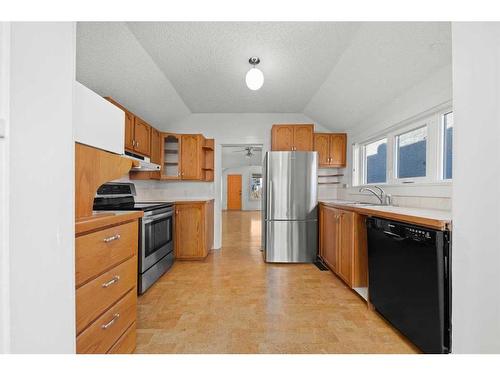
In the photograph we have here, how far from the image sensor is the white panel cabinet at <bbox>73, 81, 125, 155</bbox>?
0.97 m

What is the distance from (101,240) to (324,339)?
1.53 meters

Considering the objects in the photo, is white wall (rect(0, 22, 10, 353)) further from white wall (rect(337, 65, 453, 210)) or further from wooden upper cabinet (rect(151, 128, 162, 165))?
wooden upper cabinet (rect(151, 128, 162, 165))

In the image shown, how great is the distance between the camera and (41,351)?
0.64m

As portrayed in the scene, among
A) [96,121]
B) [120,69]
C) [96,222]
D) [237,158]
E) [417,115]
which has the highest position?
[237,158]

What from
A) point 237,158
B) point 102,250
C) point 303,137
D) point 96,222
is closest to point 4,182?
point 96,222

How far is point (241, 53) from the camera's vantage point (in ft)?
7.58

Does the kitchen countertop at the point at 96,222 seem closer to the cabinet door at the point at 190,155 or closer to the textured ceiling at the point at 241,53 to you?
the textured ceiling at the point at 241,53

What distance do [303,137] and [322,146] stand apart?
41 centimetres

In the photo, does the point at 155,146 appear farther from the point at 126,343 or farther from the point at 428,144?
the point at 428,144

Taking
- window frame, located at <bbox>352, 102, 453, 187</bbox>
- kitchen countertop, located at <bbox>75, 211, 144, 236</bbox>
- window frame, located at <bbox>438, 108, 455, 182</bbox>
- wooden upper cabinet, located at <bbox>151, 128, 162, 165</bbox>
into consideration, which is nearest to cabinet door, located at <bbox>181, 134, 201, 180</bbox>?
wooden upper cabinet, located at <bbox>151, 128, 162, 165</bbox>

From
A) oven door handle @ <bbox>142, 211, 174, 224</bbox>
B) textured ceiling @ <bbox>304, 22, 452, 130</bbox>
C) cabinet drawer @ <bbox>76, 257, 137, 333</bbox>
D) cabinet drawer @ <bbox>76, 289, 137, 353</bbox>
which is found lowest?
cabinet drawer @ <bbox>76, 289, 137, 353</bbox>

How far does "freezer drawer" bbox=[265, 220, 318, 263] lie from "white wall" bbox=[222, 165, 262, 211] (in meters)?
8.27
